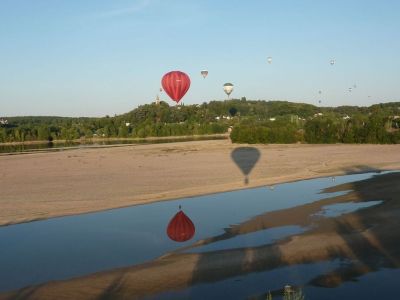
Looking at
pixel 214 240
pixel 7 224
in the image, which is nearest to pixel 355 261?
pixel 214 240

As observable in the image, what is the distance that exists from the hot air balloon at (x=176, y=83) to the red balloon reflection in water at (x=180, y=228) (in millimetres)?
28036

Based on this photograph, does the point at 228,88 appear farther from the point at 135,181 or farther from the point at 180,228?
the point at 180,228

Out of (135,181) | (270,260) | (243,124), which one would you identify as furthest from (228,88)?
(270,260)

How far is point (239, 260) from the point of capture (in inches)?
381

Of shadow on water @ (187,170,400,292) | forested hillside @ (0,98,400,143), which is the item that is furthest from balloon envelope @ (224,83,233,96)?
shadow on water @ (187,170,400,292)

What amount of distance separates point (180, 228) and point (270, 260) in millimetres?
4231

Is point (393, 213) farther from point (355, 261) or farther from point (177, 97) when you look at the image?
point (177, 97)

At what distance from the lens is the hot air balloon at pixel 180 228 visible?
40.5 feet

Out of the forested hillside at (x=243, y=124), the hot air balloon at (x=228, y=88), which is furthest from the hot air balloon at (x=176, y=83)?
the hot air balloon at (x=228, y=88)

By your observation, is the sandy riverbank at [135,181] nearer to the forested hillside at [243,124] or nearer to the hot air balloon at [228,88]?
the forested hillside at [243,124]

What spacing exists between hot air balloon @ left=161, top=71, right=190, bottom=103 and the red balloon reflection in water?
28.0 metres

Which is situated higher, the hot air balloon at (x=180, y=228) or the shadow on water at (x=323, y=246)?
the shadow on water at (x=323, y=246)

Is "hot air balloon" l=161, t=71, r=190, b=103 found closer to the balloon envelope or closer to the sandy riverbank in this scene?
the sandy riverbank

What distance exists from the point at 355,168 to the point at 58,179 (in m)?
16.1
